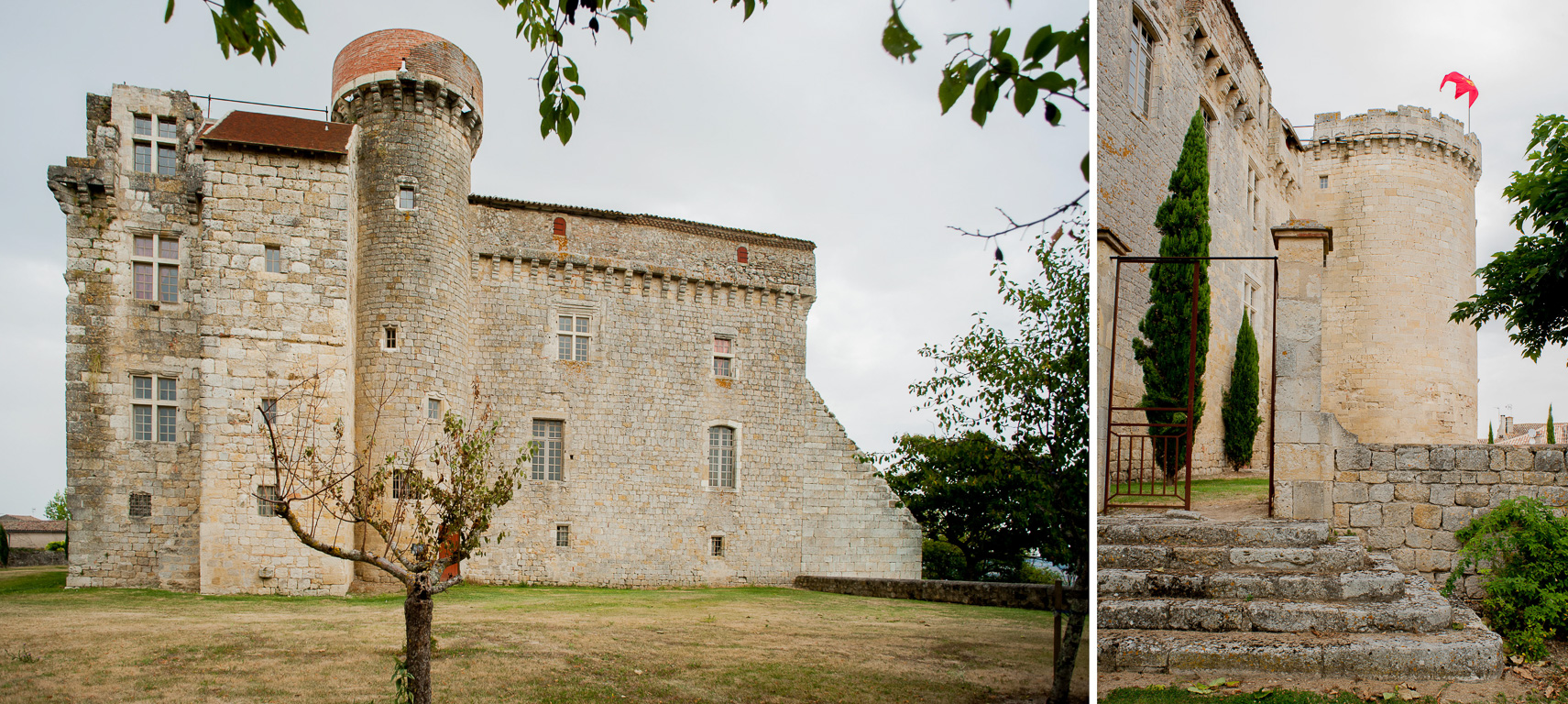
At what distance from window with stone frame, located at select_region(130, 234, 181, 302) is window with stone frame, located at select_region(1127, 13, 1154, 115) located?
5.98 m

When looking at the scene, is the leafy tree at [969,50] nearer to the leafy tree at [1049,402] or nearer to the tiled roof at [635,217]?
the leafy tree at [1049,402]

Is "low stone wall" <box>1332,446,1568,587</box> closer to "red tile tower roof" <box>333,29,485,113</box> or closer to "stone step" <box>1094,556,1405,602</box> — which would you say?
"stone step" <box>1094,556,1405,602</box>

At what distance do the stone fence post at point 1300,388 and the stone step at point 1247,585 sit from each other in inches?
61.0

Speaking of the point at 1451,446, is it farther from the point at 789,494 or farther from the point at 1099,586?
the point at 789,494

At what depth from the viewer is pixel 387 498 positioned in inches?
270

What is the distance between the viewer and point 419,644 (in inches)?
154

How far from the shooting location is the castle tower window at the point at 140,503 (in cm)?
404

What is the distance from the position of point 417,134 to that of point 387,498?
4.13 meters

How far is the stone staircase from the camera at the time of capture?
113 inches

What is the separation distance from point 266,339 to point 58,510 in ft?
16.3

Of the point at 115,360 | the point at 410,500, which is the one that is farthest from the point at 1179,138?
the point at 410,500

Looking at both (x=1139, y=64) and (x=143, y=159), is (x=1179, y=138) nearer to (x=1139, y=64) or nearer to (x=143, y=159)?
(x=1139, y=64)

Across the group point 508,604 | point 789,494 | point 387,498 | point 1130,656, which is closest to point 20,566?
point 508,604

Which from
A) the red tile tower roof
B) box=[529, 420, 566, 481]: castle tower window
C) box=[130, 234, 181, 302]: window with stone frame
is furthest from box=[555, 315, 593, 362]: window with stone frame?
the red tile tower roof
